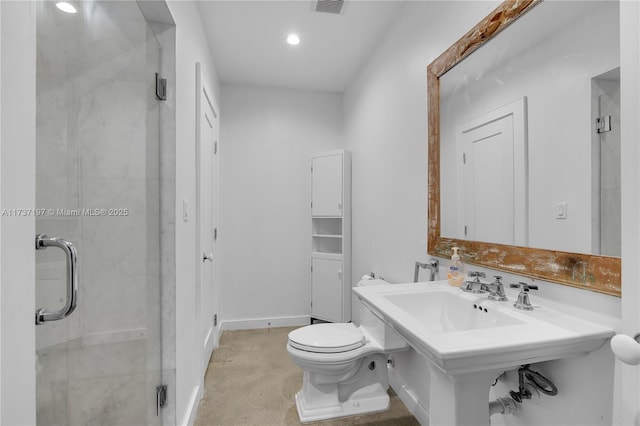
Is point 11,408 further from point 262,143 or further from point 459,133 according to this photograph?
point 262,143

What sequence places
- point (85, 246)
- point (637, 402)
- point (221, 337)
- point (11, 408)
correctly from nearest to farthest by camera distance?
1. point (11, 408)
2. point (637, 402)
3. point (85, 246)
4. point (221, 337)

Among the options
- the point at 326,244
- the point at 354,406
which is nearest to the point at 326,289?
the point at 326,244

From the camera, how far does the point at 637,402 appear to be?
761 mm

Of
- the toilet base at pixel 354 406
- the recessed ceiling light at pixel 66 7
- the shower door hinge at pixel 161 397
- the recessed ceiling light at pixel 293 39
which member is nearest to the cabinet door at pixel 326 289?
the toilet base at pixel 354 406

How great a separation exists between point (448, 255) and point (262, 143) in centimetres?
230

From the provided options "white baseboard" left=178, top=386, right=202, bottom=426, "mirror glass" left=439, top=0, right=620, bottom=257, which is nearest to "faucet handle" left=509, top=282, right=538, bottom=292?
"mirror glass" left=439, top=0, right=620, bottom=257

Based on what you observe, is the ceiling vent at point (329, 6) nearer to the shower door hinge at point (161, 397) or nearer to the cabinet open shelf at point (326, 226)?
the cabinet open shelf at point (326, 226)

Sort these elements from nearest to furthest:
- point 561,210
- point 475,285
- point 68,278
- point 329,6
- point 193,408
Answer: point 68,278 < point 561,210 < point 475,285 < point 193,408 < point 329,6

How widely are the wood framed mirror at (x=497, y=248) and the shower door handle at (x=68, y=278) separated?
1388mm

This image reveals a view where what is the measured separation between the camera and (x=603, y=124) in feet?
2.90

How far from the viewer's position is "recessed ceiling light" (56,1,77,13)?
2.62 ft

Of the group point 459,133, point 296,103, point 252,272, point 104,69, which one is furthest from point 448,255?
point 296,103

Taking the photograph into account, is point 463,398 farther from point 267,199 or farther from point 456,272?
point 267,199

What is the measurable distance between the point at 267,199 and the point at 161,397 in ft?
6.89
